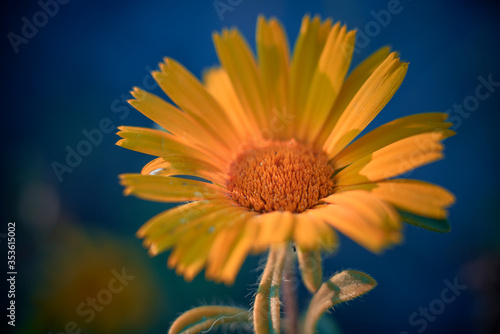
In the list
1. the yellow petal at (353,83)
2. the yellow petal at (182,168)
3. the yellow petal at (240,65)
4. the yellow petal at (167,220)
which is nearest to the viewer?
the yellow petal at (167,220)

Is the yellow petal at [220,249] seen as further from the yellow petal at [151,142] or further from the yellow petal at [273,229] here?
the yellow petal at [151,142]

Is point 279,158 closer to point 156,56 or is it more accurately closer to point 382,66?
point 382,66

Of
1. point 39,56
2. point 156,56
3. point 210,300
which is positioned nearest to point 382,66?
point 210,300

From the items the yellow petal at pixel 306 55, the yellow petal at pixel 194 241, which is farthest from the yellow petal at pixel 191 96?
the yellow petal at pixel 194 241

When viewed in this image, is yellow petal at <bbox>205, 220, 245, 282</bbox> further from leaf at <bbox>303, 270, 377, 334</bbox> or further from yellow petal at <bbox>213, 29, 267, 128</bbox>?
yellow petal at <bbox>213, 29, 267, 128</bbox>

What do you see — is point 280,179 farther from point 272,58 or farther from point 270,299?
point 272,58
